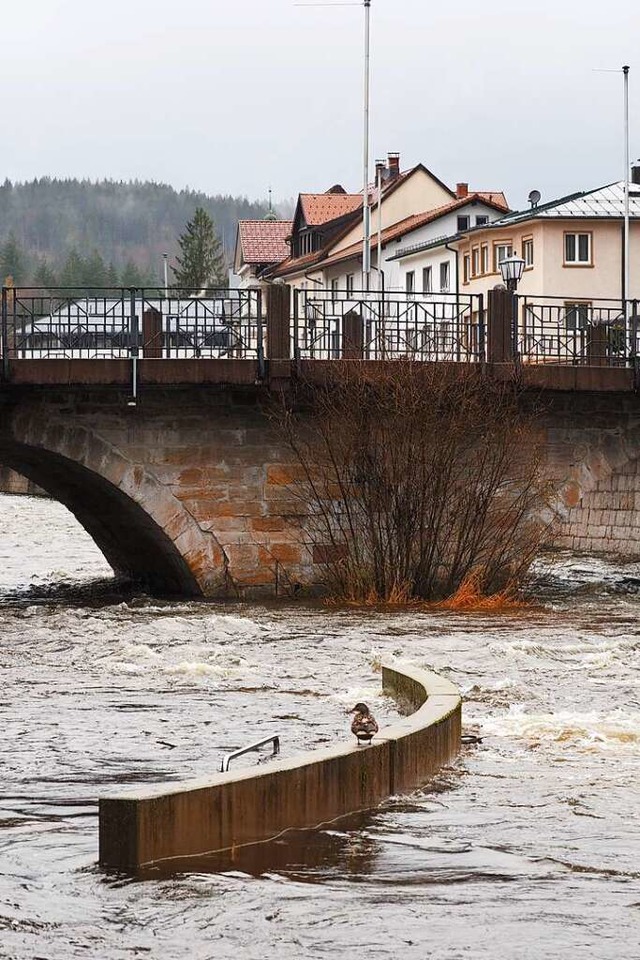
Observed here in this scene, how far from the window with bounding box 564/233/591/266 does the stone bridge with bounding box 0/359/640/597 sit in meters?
37.4

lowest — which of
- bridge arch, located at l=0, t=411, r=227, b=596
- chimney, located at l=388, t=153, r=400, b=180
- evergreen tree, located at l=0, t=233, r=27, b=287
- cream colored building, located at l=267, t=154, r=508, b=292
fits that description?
bridge arch, located at l=0, t=411, r=227, b=596

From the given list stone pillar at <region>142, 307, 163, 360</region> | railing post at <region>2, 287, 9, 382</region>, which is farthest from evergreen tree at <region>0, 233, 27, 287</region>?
railing post at <region>2, 287, 9, 382</region>

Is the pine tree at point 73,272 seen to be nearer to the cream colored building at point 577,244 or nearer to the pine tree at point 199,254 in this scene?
the pine tree at point 199,254

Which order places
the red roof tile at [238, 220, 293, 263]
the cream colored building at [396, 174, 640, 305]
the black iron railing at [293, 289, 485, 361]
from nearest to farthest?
the black iron railing at [293, 289, 485, 361] < the cream colored building at [396, 174, 640, 305] < the red roof tile at [238, 220, 293, 263]

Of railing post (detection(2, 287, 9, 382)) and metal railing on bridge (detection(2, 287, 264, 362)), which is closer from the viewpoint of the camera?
railing post (detection(2, 287, 9, 382))

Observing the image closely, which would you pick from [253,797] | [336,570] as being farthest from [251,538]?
[253,797]

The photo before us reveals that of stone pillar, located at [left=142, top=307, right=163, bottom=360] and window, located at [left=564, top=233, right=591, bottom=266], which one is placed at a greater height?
window, located at [left=564, top=233, right=591, bottom=266]

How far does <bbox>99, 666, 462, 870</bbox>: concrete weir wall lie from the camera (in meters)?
8.34

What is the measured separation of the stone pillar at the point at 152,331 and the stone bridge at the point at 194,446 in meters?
0.76

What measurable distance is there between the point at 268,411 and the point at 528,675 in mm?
8369

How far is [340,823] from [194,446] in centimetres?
1437

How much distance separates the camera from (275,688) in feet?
50.0

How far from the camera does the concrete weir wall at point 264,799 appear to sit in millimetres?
8344

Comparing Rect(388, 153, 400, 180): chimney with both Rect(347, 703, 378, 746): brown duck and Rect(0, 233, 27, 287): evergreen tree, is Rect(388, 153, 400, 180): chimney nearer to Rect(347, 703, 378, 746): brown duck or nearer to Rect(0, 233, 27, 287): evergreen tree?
Rect(347, 703, 378, 746): brown duck
